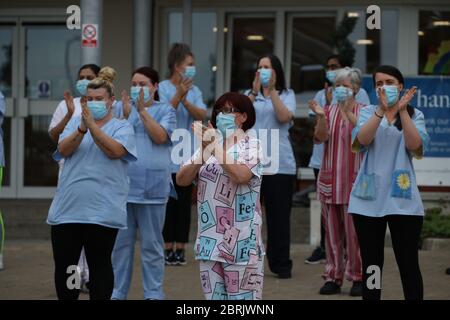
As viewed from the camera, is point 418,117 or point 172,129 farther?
point 172,129

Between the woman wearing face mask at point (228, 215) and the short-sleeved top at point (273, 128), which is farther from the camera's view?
the short-sleeved top at point (273, 128)

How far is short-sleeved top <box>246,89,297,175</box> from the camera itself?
30.7 feet

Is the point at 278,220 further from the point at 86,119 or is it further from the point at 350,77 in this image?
the point at 86,119

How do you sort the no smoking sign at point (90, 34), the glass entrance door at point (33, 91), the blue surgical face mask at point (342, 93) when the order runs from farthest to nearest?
the glass entrance door at point (33, 91) < the no smoking sign at point (90, 34) < the blue surgical face mask at point (342, 93)

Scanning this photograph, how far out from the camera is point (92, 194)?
6.87 m

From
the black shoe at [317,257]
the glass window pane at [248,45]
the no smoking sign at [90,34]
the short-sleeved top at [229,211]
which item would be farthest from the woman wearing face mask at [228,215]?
the glass window pane at [248,45]

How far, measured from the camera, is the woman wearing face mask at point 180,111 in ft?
30.7

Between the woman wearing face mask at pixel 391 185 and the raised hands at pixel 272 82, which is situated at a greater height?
the raised hands at pixel 272 82

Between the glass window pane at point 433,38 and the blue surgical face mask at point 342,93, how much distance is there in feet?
18.4

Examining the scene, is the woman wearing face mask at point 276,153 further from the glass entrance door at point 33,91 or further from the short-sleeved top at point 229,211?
the glass entrance door at point 33,91

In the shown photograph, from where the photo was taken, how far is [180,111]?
9.92m
